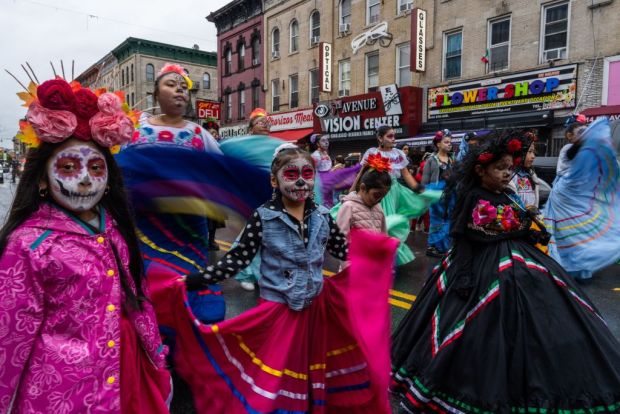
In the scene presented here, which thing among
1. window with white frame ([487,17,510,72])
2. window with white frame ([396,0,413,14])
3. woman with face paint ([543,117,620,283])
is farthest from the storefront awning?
woman with face paint ([543,117,620,283])

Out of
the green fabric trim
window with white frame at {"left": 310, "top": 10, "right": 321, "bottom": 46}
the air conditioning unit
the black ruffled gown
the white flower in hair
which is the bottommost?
the black ruffled gown

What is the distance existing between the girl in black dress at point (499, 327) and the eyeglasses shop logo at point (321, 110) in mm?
20434

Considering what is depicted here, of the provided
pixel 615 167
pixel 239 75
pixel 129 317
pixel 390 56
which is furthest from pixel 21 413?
pixel 239 75

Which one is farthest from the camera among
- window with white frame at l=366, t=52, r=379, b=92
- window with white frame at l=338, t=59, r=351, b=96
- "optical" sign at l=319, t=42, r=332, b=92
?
"optical" sign at l=319, t=42, r=332, b=92

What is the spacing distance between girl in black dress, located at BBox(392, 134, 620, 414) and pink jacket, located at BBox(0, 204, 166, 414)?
1915mm

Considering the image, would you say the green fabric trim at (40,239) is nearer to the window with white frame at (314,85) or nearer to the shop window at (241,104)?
the window with white frame at (314,85)

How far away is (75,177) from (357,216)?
3.51 metres

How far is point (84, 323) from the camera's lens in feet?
6.72

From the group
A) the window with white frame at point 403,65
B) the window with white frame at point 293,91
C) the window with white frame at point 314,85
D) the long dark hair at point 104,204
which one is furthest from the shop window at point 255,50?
the long dark hair at point 104,204

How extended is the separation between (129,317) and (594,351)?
8.44ft

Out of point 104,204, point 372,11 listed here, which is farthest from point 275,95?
point 104,204

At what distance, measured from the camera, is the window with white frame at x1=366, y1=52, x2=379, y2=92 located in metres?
21.6

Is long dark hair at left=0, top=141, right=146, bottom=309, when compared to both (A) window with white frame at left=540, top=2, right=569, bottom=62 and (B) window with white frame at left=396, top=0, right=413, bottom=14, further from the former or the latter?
(B) window with white frame at left=396, top=0, right=413, bottom=14

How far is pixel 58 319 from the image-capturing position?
6.57ft
